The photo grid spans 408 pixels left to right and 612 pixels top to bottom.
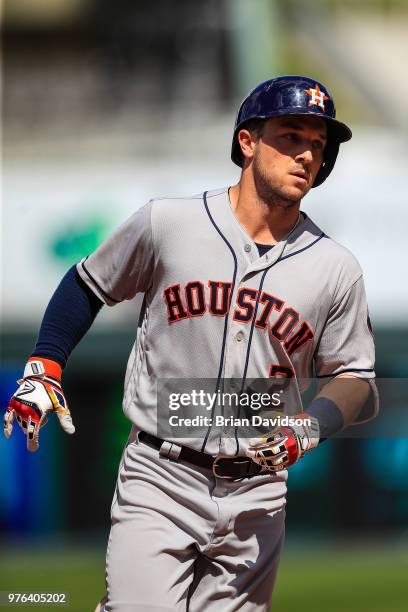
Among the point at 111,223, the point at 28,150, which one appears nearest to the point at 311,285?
the point at 111,223

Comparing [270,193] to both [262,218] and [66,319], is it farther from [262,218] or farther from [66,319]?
[66,319]

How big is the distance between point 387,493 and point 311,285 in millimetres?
7189

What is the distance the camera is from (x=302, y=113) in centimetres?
357

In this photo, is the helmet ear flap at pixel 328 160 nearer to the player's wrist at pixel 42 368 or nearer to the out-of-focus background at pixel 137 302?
the player's wrist at pixel 42 368

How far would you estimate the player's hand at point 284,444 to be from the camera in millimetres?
3334

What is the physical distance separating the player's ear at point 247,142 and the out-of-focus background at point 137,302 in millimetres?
4530

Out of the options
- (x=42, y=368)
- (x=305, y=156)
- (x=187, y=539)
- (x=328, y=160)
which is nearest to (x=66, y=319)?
(x=42, y=368)

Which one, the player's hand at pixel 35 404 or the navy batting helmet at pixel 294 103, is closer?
the player's hand at pixel 35 404

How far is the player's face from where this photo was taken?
3627 millimetres

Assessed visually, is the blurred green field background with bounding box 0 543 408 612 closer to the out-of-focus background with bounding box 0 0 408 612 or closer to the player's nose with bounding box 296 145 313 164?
the out-of-focus background with bounding box 0 0 408 612

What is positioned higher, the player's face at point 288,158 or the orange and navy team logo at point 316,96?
the orange and navy team logo at point 316,96

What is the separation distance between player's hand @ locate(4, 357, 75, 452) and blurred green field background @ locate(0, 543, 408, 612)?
130 inches

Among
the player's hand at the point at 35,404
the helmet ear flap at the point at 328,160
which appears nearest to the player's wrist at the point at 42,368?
the player's hand at the point at 35,404

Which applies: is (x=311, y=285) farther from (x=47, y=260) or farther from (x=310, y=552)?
(x=310, y=552)
